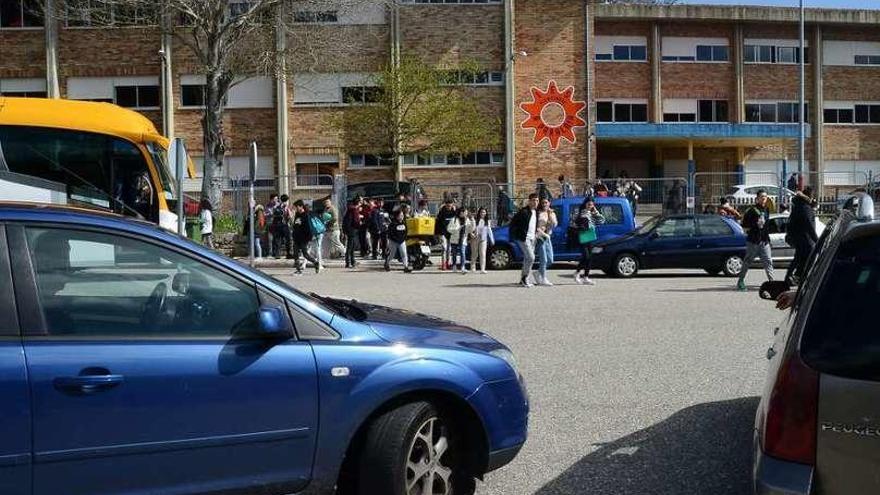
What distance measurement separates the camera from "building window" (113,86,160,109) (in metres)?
38.1

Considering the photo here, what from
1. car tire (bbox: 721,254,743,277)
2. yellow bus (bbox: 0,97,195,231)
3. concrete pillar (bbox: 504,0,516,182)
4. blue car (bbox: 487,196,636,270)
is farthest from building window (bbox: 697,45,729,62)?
yellow bus (bbox: 0,97,195,231)

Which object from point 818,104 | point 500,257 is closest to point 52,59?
point 500,257

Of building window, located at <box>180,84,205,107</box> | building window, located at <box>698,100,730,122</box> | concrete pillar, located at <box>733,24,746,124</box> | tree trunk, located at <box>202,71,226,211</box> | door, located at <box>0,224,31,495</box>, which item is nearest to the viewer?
door, located at <box>0,224,31,495</box>

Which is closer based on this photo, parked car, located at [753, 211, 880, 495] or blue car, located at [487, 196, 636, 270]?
parked car, located at [753, 211, 880, 495]

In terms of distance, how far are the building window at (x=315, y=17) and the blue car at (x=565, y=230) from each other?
12.4 m

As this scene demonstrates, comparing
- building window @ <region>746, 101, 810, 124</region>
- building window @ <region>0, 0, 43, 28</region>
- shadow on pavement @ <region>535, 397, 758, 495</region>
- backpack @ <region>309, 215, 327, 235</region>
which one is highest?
building window @ <region>0, 0, 43, 28</region>

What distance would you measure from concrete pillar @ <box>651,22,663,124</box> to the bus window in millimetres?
31740

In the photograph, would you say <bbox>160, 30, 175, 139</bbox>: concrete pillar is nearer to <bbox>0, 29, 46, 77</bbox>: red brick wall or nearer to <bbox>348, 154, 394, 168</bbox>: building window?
<bbox>0, 29, 46, 77</bbox>: red brick wall

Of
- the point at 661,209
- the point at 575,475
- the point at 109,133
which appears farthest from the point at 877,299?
the point at 661,209

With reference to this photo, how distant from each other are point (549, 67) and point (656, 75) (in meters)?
6.70

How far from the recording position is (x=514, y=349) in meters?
10.4

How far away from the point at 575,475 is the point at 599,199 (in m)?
18.9

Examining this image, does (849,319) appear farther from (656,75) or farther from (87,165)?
(656,75)

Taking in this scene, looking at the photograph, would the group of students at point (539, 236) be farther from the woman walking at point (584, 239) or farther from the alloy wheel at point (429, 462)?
the alloy wheel at point (429, 462)
